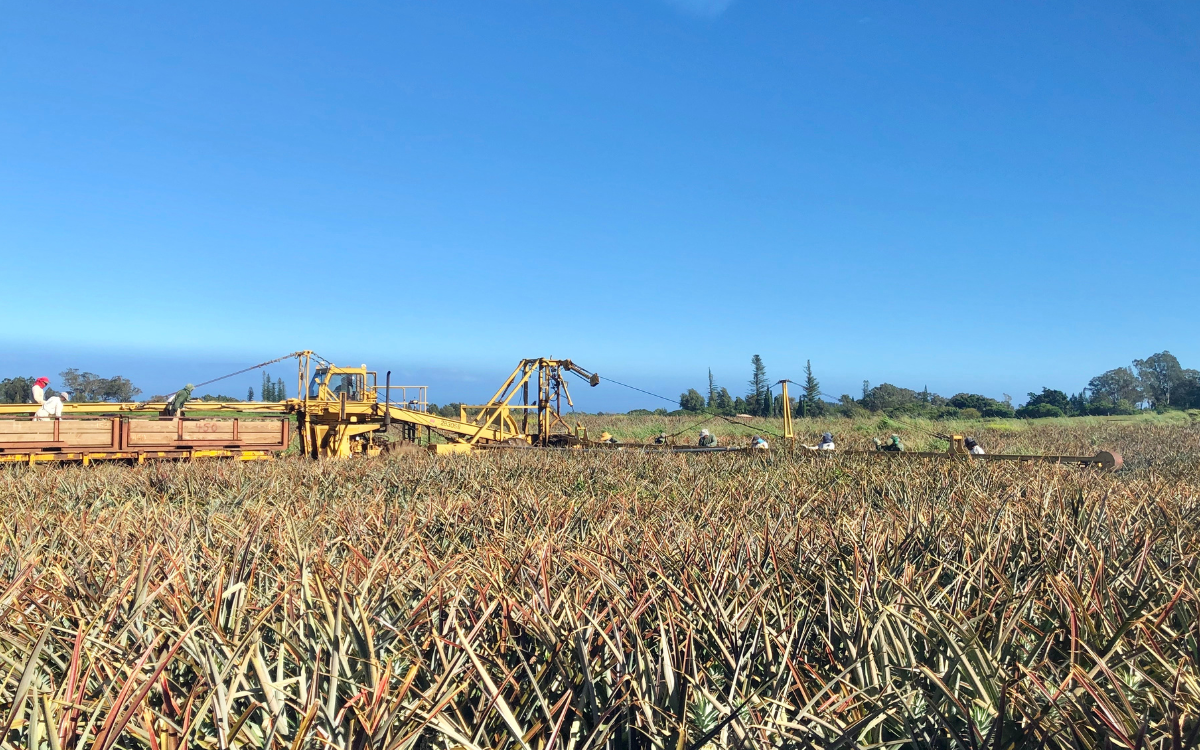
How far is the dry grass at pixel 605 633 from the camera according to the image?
1.84 m

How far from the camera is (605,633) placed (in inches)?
91.9

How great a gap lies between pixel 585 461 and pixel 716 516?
5.85m

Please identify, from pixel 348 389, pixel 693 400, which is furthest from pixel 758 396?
pixel 348 389

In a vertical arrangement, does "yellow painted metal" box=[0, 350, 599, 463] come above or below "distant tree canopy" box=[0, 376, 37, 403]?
below

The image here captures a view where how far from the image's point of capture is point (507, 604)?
8.29 feet

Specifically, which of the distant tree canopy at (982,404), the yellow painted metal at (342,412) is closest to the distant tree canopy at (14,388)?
the yellow painted metal at (342,412)

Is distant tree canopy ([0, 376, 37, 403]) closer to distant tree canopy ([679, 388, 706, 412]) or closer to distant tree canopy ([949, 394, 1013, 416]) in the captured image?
distant tree canopy ([679, 388, 706, 412])

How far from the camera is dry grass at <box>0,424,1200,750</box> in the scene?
1.84 metres

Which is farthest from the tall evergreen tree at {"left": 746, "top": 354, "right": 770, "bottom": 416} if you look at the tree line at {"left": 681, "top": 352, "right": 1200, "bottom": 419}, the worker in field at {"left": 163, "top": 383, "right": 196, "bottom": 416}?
the worker in field at {"left": 163, "top": 383, "right": 196, "bottom": 416}

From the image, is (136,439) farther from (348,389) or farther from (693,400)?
(693,400)

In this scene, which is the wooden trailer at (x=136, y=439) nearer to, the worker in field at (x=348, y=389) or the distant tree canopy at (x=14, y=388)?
the worker in field at (x=348, y=389)

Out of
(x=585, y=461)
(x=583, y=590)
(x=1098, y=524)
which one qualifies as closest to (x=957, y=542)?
(x=1098, y=524)

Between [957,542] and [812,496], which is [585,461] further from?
[957,542]

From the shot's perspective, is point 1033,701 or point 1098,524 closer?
point 1033,701
